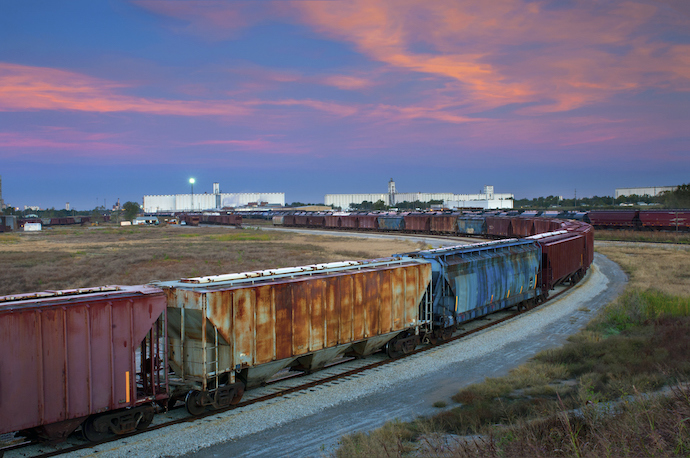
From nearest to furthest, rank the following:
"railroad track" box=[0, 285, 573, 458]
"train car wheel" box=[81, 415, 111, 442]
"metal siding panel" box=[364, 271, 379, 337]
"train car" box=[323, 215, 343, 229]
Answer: "railroad track" box=[0, 285, 573, 458]
"train car wheel" box=[81, 415, 111, 442]
"metal siding panel" box=[364, 271, 379, 337]
"train car" box=[323, 215, 343, 229]

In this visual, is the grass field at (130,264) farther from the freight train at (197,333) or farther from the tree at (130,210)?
the tree at (130,210)

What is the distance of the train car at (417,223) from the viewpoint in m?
84.6

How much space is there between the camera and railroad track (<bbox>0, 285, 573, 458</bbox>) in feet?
36.6

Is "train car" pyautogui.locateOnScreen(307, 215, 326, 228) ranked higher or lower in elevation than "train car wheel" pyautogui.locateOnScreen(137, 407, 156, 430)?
higher

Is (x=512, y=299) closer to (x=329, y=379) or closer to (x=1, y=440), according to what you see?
(x=329, y=379)

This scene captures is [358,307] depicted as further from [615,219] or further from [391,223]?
[391,223]

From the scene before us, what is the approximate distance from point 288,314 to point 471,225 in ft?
221

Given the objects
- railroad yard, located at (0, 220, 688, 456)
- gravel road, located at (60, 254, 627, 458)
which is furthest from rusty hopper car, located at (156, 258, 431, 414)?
gravel road, located at (60, 254, 627, 458)

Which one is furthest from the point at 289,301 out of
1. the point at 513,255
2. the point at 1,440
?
the point at 513,255

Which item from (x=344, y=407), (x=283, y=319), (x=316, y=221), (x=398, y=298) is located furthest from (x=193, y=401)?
(x=316, y=221)

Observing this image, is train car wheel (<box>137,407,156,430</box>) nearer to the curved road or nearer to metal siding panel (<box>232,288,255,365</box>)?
the curved road

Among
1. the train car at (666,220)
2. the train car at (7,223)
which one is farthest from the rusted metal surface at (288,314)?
the train car at (7,223)

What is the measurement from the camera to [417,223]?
86875 millimetres

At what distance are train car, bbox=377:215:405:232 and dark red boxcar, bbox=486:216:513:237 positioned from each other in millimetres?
18932
